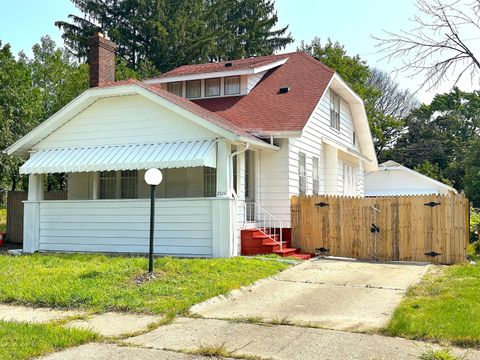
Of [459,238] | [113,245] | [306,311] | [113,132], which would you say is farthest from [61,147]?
[459,238]

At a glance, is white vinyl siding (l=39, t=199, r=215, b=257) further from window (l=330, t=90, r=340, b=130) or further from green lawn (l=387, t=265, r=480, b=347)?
window (l=330, t=90, r=340, b=130)

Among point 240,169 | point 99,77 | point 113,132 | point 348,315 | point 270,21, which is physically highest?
point 270,21

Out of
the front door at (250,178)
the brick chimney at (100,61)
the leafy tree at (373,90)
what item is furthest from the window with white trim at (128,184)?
the leafy tree at (373,90)

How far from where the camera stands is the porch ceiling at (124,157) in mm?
12617

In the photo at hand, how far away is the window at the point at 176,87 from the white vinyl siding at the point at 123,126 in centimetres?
A: 492

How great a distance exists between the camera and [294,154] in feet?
51.0

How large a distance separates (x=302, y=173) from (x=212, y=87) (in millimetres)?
4862

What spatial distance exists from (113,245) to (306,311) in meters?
7.86

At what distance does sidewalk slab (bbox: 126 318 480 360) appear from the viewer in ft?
18.4

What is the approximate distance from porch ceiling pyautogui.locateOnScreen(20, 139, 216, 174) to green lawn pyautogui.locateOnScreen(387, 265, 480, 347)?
19.2 feet

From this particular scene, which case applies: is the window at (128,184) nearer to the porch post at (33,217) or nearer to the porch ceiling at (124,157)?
the porch ceiling at (124,157)

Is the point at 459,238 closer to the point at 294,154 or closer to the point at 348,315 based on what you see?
the point at 294,154

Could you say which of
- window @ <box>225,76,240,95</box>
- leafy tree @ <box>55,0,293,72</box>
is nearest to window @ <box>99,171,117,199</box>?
window @ <box>225,76,240,95</box>

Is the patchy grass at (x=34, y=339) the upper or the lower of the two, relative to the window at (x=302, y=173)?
lower
